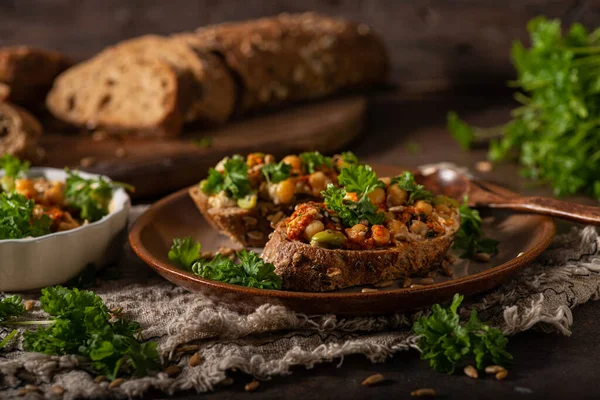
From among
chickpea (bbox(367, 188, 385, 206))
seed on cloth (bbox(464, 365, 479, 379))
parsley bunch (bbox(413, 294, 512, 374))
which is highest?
chickpea (bbox(367, 188, 385, 206))

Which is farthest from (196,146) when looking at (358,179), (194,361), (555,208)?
(194,361)

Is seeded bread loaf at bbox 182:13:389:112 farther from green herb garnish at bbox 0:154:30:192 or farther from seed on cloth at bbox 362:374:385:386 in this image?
seed on cloth at bbox 362:374:385:386

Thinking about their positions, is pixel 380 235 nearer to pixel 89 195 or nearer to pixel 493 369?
pixel 493 369

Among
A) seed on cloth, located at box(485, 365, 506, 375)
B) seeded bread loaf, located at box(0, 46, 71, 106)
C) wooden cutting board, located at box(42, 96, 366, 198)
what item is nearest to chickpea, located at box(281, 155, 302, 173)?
seed on cloth, located at box(485, 365, 506, 375)

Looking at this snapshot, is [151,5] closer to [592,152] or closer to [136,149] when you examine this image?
[136,149]

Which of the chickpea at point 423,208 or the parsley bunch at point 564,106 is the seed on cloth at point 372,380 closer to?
the chickpea at point 423,208
